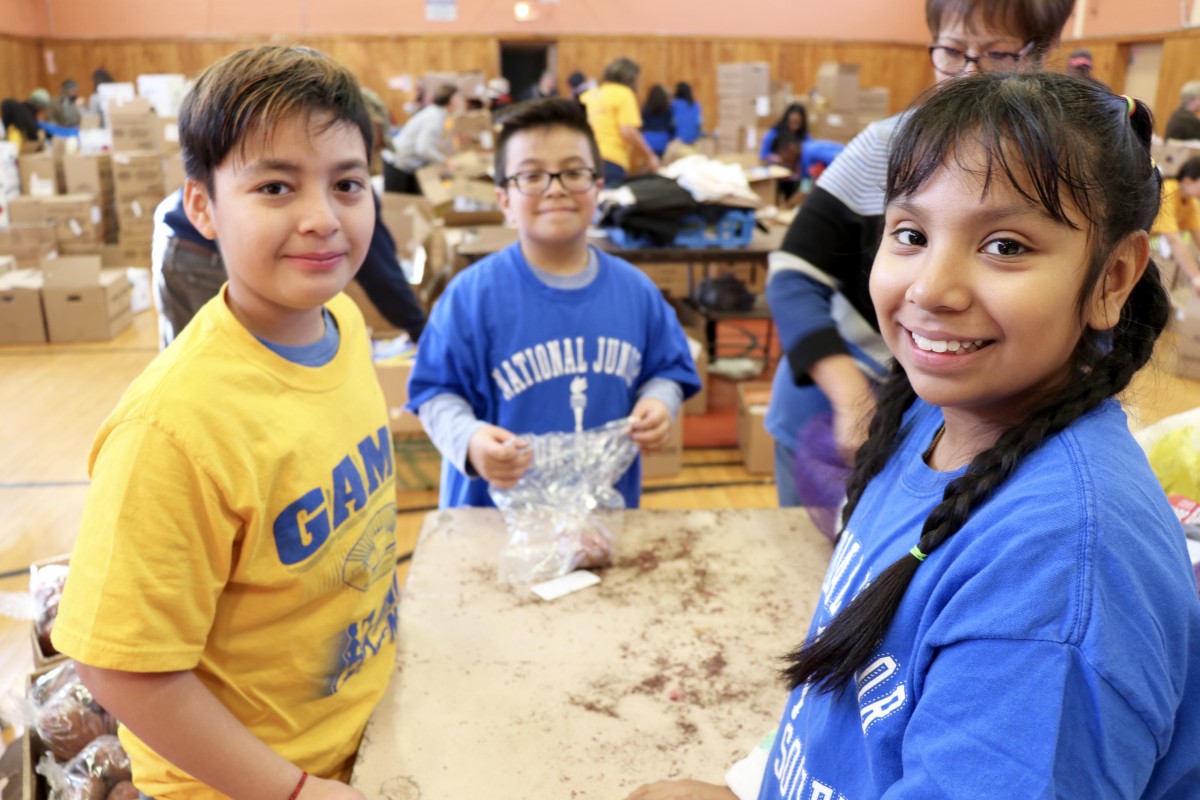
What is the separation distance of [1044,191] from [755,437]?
3.54 meters

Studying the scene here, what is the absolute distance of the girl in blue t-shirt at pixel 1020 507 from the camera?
563 mm

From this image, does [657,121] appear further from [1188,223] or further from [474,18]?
[1188,223]

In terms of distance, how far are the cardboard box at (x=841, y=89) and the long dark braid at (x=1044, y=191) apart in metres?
9.79

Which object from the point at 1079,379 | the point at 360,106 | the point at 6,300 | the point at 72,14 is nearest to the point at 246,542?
the point at 360,106

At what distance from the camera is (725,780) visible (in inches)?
42.6

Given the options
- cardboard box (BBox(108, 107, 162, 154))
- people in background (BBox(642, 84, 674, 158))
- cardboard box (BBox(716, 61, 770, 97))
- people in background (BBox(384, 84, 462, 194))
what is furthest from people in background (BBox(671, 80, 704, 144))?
cardboard box (BBox(108, 107, 162, 154))

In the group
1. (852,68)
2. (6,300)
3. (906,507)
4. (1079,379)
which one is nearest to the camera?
(1079,379)

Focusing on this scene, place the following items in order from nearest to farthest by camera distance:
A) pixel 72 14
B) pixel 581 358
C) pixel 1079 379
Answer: pixel 1079 379, pixel 581 358, pixel 72 14

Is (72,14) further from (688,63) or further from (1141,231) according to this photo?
(1141,231)

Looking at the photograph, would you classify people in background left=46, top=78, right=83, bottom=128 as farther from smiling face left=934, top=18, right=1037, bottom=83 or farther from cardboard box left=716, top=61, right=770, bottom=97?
smiling face left=934, top=18, right=1037, bottom=83

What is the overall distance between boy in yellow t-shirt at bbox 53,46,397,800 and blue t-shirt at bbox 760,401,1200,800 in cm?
67

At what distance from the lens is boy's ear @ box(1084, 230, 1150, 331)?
679 mm

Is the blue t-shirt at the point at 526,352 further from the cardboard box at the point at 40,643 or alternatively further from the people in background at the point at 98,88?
the people in background at the point at 98,88

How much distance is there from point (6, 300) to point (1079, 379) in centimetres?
662
